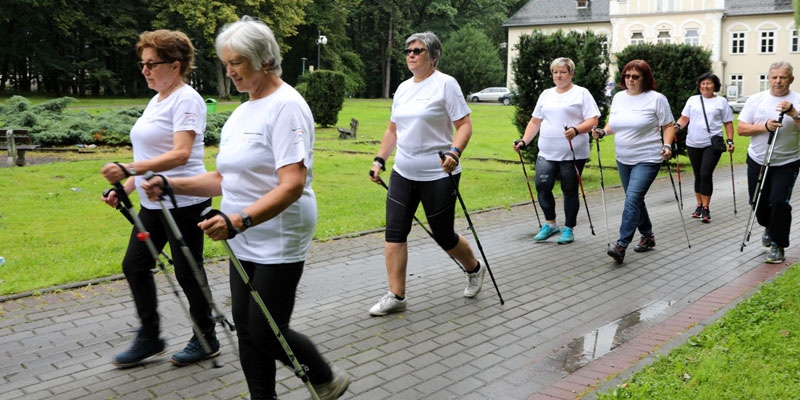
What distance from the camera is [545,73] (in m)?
14.2

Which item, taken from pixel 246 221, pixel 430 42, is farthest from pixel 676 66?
pixel 246 221

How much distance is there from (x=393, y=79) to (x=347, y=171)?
5988 cm

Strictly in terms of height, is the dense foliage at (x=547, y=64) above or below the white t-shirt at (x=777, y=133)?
above

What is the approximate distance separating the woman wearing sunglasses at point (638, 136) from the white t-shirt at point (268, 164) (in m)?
5.04

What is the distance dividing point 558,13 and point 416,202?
6935cm

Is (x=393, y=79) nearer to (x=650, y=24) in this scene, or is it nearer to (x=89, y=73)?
(x=650, y=24)

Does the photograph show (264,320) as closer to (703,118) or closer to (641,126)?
(641,126)

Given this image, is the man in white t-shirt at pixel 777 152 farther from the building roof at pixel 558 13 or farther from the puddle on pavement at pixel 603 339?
the building roof at pixel 558 13

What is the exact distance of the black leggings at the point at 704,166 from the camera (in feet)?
35.0

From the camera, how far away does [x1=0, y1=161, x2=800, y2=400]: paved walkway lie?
4.52 m

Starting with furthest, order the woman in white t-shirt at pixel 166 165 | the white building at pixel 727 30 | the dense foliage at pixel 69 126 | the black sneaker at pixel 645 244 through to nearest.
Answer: the white building at pixel 727 30, the dense foliage at pixel 69 126, the black sneaker at pixel 645 244, the woman in white t-shirt at pixel 166 165

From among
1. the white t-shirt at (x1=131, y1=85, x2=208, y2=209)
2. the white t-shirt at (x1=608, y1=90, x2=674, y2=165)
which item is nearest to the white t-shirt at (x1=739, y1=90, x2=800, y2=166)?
the white t-shirt at (x1=608, y1=90, x2=674, y2=165)

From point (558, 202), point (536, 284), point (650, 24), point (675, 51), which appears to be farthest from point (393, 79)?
point (536, 284)

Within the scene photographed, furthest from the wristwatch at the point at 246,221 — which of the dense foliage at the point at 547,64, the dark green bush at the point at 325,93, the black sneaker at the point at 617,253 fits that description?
the dark green bush at the point at 325,93
